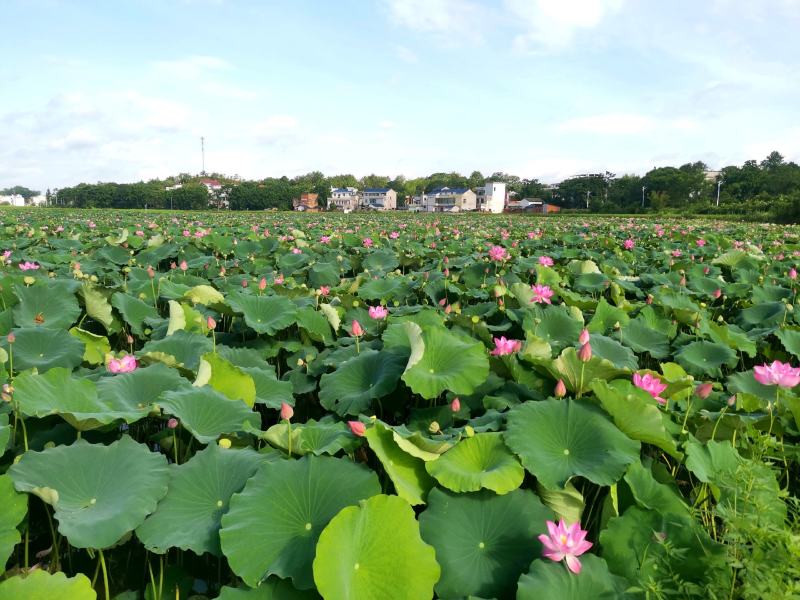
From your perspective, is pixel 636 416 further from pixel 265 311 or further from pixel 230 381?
pixel 265 311

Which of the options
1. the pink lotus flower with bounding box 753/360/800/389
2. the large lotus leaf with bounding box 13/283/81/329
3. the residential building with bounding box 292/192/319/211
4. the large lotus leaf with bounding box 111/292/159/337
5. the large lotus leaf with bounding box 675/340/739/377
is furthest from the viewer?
the residential building with bounding box 292/192/319/211

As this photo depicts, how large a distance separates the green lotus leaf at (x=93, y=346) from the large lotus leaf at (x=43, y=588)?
154 cm

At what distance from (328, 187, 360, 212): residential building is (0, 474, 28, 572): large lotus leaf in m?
94.7

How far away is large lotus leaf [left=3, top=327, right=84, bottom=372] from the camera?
2201 millimetres

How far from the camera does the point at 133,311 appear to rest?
310cm

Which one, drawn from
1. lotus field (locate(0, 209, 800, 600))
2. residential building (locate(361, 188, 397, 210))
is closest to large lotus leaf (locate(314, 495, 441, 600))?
lotus field (locate(0, 209, 800, 600))

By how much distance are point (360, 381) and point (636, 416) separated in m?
1.11

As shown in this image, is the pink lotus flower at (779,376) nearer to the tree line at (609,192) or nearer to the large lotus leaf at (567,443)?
the large lotus leaf at (567,443)

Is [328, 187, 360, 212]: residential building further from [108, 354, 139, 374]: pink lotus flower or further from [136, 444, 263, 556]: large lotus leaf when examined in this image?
[136, 444, 263, 556]: large lotus leaf

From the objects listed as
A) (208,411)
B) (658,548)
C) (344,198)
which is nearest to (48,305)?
(208,411)

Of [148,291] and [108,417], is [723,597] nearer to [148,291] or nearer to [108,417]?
[108,417]

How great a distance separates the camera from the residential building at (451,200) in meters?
91.2

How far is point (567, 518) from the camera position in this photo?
1392 mm

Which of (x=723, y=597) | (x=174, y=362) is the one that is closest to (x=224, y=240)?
(x=174, y=362)
